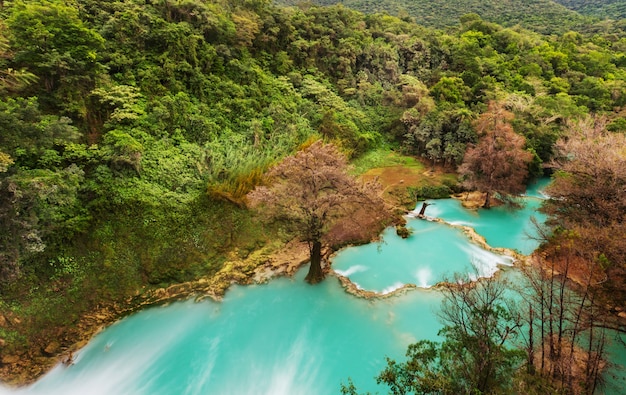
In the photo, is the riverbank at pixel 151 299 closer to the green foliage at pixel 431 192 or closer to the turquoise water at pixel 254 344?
the turquoise water at pixel 254 344

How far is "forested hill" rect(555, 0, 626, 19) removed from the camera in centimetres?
6594

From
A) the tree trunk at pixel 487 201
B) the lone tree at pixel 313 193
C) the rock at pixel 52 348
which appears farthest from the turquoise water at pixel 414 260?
the rock at pixel 52 348

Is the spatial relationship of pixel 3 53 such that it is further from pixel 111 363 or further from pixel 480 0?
pixel 480 0

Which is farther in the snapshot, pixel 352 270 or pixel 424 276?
pixel 352 270

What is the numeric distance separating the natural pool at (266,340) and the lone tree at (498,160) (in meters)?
6.49

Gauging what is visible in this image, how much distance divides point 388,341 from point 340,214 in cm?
509

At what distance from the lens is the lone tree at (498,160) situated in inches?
766

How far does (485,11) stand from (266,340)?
254 feet

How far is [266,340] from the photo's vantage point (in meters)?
12.1

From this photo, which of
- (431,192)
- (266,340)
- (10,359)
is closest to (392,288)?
(266,340)

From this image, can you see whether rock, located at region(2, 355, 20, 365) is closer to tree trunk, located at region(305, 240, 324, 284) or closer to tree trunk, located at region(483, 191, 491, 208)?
tree trunk, located at region(305, 240, 324, 284)

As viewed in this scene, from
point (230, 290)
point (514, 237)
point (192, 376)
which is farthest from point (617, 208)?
point (192, 376)

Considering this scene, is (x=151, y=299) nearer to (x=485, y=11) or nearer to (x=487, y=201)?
(x=487, y=201)

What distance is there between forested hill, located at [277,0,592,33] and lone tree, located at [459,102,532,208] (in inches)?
1901
